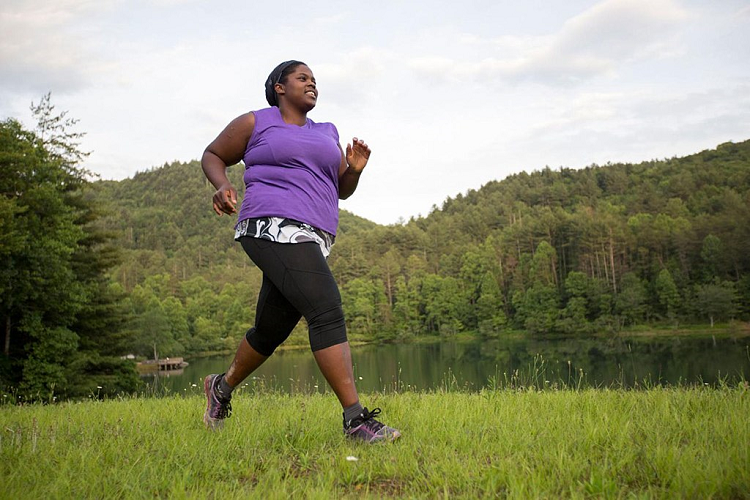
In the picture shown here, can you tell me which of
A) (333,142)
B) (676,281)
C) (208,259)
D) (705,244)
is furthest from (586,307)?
(208,259)

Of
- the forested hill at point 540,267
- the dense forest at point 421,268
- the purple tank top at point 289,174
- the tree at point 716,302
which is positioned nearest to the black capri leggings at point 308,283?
the purple tank top at point 289,174

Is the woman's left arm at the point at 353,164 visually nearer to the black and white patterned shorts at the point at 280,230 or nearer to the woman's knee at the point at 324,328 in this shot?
the black and white patterned shorts at the point at 280,230

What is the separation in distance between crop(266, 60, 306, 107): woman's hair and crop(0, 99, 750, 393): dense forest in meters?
16.2

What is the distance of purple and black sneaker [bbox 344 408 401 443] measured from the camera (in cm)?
252

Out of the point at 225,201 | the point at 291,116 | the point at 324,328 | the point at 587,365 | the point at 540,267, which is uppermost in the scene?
the point at 291,116

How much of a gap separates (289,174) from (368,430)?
1.28 meters

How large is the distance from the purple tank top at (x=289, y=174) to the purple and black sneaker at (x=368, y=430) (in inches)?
36.7

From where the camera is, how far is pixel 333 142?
3.05m

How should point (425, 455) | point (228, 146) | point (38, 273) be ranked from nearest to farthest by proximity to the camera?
point (425, 455) → point (228, 146) → point (38, 273)

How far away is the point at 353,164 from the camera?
3039mm

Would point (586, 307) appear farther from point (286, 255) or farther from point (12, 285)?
point (286, 255)

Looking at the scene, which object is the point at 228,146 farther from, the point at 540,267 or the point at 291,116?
the point at 540,267

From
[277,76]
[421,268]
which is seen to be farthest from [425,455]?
[421,268]

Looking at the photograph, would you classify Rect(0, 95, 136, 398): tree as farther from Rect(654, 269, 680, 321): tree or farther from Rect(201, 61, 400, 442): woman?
Rect(654, 269, 680, 321): tree
